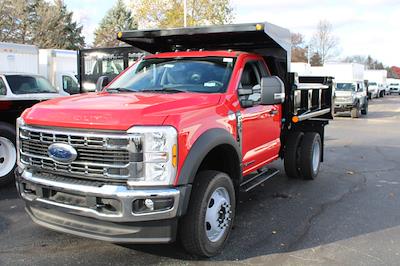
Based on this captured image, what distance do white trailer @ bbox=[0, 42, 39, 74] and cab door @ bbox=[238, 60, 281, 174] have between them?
12267 mm

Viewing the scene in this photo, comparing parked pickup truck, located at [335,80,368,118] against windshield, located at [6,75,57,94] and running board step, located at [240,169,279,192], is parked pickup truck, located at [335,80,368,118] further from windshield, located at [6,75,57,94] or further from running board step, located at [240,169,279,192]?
running board step, located at [240,169,279,192]

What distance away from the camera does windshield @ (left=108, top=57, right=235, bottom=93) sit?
509 cm

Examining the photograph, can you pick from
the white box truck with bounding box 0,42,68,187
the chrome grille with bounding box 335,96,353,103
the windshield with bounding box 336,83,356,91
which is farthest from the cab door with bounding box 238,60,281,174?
the windshield with bounding box 336,83,356,91

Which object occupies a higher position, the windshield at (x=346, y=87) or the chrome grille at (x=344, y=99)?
the windshield at (x=346, y=87)

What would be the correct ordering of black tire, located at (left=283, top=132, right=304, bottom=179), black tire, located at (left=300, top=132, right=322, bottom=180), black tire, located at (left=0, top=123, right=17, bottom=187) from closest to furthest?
black tire, located at (left=0, top=123, right=17, bottom=187) → black tire, located at (left=283, top=132, right=304, bottom=179) → black tire, located at (left=300, top=132, right=322, bottom=180)

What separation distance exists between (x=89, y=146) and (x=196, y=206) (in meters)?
1.12

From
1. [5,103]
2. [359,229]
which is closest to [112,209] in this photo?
[359,229]

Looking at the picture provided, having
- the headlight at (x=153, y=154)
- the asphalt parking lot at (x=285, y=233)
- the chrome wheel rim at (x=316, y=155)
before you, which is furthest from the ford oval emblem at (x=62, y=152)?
the chrome wheel rim at (x=316, y=155)

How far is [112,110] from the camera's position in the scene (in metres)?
3.76

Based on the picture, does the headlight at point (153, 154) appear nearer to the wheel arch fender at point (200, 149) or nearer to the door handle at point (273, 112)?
the wheel arch fender at point (200, 149)

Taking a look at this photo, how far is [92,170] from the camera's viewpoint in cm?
376

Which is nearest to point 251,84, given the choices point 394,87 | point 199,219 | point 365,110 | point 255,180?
point 255,180

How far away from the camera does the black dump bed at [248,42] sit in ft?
19.7

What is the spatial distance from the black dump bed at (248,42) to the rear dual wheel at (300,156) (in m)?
0.42
